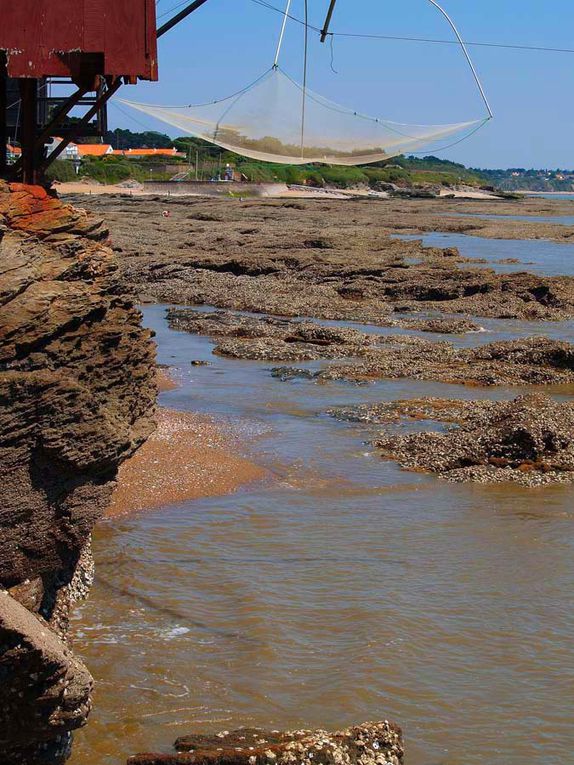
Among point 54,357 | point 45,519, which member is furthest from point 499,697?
point 54,357

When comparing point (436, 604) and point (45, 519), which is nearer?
point (45, 519)

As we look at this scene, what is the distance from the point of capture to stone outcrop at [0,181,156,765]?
516 cm

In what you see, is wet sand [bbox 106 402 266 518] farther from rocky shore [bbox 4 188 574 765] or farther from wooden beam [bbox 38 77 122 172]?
wooden beam [bbox 38 77 122 172]

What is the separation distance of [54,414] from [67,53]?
2.86 meters

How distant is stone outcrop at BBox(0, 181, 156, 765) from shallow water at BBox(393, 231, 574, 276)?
29.1m

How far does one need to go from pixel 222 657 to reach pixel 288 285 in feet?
75.5

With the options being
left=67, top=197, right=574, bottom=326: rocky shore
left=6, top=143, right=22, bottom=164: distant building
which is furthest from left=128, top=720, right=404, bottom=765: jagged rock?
left=67, top=197, right=574, bottom=326: rocky shore

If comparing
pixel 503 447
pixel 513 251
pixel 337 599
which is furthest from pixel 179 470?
pixel 513 251

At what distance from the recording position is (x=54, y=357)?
613 centimetres

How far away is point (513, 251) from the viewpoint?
152 ft

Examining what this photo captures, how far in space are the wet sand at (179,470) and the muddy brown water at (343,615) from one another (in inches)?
12.4

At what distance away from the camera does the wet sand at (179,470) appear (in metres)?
10.4

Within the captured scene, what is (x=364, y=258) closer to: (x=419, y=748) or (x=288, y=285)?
(x=288, y=285)

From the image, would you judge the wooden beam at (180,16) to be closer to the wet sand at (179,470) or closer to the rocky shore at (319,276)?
the wet sand at (179,470)
